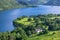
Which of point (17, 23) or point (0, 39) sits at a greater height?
point (0, 39)

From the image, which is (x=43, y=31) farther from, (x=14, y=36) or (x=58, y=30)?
(x=14, y=36)

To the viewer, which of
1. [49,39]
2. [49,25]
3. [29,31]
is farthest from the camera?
[49,25]

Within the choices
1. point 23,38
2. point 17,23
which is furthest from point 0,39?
point 17,23

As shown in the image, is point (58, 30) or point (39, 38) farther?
point (58, 30)

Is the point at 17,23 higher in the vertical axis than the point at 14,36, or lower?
lower

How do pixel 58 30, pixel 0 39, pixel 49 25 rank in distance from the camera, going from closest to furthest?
pixel 0 39
pixel 58 30
pixel 49 25

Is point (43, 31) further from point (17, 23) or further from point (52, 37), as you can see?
point (17, 23)

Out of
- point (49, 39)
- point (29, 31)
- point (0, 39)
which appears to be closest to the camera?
point (0, 39)

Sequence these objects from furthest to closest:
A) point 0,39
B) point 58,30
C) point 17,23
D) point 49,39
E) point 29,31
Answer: point 17,23 → point 58,30 → point 29,31 → point 49,39 → point 0,39

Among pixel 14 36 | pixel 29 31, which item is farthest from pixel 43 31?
pixel 14 36
